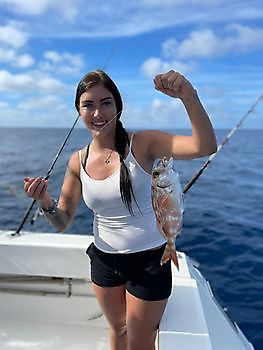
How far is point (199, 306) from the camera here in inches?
90.8

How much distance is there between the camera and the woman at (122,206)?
1841 millimetres

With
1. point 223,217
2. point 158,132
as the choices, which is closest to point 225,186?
point 223,217

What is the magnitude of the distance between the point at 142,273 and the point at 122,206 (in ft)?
1.15

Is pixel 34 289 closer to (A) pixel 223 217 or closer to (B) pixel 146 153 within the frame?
(B) pixel 146 153

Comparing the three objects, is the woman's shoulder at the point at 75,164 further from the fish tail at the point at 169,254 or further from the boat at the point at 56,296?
the boat at the point at 56,296

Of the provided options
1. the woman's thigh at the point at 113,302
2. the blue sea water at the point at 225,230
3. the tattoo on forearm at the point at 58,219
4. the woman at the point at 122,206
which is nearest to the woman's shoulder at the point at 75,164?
the woman at the point at 122,206

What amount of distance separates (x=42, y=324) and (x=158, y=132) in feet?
6.73

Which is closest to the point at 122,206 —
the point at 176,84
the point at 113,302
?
the point at 113,302

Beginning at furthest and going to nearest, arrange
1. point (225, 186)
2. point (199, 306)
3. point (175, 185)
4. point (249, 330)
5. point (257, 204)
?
point (225, 186), point (257, 204), point (249, 330), point (199, 306), point (175, 185)

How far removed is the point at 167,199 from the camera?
5.36 feet

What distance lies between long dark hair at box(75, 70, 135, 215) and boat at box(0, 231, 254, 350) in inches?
36.7

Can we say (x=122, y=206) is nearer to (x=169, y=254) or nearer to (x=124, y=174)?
(x=124, y=174)

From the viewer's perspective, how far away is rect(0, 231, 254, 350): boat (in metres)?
2.63

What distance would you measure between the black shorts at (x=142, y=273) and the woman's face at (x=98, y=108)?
2.19 feet
